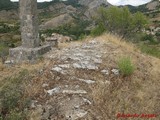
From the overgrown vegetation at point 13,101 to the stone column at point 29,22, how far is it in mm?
3367

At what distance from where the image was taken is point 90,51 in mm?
13555

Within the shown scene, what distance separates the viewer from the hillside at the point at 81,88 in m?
8.62

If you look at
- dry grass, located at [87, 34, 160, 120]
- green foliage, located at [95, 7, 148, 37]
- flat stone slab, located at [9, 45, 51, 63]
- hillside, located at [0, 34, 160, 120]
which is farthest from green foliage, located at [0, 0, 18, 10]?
dry grass, located at [87, 34, 160, 120]

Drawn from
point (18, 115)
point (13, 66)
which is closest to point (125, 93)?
Result: point (18, 115)

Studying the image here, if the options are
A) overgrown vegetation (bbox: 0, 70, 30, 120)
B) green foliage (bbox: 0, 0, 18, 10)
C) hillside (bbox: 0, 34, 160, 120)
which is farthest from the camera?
green foliage (bbox: 0, 0, 18, 10)

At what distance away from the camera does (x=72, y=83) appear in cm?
998

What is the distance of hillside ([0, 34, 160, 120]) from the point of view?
8.62 m

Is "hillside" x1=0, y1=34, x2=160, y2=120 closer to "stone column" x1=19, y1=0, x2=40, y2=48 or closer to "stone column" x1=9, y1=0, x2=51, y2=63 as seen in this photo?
"stone column" x1=9, y1=0, x2=51, y2=63

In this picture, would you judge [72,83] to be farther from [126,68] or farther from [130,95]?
[126,68]

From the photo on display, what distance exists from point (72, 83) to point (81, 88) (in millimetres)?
440

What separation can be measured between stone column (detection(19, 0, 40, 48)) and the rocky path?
37.0 inches

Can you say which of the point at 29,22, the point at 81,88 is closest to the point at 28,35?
the point at 29,22

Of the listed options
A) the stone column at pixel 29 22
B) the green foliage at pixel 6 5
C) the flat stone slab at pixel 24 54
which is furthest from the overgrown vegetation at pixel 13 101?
the green foliage at pixel 6 5

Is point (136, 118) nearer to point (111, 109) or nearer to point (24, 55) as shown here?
point (111, 109)
